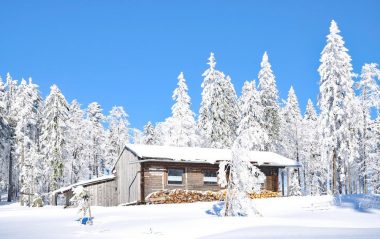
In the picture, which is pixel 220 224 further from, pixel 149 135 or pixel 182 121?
pixel 149 135

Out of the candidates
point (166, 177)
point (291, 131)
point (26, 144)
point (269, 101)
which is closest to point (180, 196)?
point (166, 177)

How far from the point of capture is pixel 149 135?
2778 inches

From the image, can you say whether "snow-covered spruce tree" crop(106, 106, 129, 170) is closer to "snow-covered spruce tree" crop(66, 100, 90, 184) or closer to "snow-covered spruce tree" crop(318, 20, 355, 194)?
"snow-covered spruce tree" crop(66, 100, 90, 184)

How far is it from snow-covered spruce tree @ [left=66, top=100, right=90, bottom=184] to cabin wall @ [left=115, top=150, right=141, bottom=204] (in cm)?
1998

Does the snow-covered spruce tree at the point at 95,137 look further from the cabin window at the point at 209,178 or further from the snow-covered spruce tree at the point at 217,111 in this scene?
the cabin window at the point at 209,178

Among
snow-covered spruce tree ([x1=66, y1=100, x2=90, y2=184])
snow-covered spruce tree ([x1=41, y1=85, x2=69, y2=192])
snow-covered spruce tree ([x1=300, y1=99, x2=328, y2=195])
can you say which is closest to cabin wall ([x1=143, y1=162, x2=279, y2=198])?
snow-covered spruce tree ([x1=41, y1=85, x2=69, y2=192])

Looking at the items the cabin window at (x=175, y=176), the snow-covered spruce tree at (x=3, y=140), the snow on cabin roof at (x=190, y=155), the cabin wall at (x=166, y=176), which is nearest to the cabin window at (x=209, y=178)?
the cabin wall at (x=166, y=176)

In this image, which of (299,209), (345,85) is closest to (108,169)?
(345,85)

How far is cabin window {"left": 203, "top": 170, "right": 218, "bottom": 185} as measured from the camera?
36469mm

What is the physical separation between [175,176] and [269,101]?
2009cm

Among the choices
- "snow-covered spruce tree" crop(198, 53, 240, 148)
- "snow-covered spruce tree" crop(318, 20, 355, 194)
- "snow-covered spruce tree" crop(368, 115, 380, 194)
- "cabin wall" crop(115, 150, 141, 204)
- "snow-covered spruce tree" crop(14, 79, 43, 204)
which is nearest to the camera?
"cabin wall" crop(115, 150, 141, 204)

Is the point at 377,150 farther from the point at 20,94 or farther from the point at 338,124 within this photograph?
the point at 20,94

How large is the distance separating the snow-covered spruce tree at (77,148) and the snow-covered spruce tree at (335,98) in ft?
102

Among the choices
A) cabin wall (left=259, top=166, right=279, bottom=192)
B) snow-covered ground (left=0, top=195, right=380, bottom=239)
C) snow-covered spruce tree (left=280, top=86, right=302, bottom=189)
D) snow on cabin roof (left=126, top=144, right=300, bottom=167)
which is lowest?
snow-covered ground (left=0, top=195, right=380, bottom=239)
